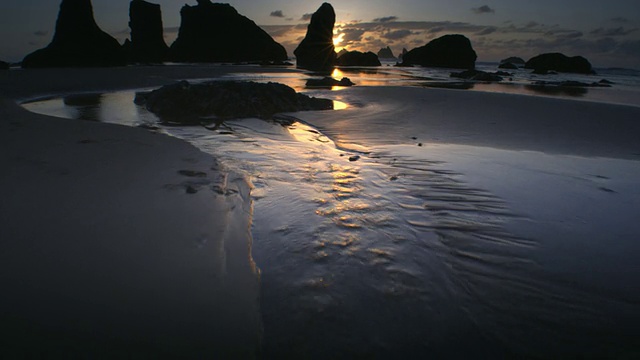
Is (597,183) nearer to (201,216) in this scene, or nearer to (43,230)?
(201,216)

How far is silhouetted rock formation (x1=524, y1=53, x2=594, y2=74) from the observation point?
4422 cm

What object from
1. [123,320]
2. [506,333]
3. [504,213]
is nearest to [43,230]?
[123,320]

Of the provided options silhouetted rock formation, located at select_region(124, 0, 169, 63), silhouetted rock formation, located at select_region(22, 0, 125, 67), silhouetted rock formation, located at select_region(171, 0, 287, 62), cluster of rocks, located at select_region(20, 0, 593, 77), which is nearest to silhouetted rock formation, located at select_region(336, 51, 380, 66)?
cluster of rocks, located at select_region(20, 0, 593, 77)

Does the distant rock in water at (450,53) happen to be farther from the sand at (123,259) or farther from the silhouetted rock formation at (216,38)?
the sand at (123,259)

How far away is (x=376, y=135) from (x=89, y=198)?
418cm

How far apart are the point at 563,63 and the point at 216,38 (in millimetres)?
77033

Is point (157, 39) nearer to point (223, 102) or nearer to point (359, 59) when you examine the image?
point (359, 59)

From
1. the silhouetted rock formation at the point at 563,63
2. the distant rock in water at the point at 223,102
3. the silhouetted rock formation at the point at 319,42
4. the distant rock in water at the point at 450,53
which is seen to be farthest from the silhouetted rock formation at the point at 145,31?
the distant rock in water at the point at 223,102

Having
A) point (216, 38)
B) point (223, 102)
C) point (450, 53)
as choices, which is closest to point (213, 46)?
point (216, 38)

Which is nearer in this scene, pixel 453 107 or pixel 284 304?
pixel 284 304

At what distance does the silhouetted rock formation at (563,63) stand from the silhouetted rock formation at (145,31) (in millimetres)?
78446

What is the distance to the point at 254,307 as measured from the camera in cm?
153

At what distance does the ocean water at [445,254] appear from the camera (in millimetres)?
1407

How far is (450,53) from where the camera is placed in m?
68.4
